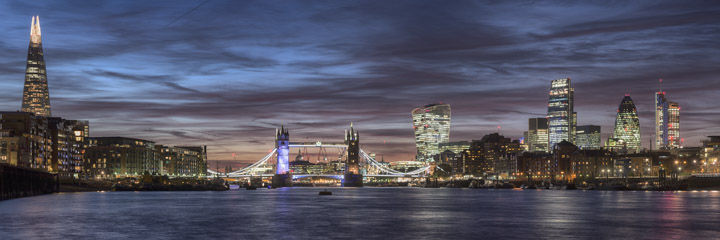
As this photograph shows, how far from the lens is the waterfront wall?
109938 mm

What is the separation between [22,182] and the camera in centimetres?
12694

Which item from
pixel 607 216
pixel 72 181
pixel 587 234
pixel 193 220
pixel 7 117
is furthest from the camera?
pixel 72 181

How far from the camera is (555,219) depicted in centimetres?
6850

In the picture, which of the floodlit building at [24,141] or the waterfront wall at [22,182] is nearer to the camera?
the waterfront wall at [22,182]

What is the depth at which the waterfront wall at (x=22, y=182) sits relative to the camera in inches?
4328

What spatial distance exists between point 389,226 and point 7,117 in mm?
145358

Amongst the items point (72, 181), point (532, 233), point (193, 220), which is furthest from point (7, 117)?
point (532, 233)

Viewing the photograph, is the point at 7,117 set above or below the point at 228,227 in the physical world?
above

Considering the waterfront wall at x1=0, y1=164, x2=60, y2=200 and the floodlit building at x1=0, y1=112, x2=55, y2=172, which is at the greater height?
the floodlit building at x1=0, y1=112, x2=55, y2=172

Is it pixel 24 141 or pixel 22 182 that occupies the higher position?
pixel 24 141

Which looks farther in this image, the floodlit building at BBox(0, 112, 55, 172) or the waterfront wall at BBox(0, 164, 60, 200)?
the floodlit building at BBox(0, 112, 55, 172)

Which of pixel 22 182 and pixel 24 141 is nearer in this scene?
pixel 22 182

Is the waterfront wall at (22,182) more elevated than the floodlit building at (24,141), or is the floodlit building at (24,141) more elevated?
the floodlit building at (24,141)

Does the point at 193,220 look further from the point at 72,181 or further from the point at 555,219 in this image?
the point at 72,181
